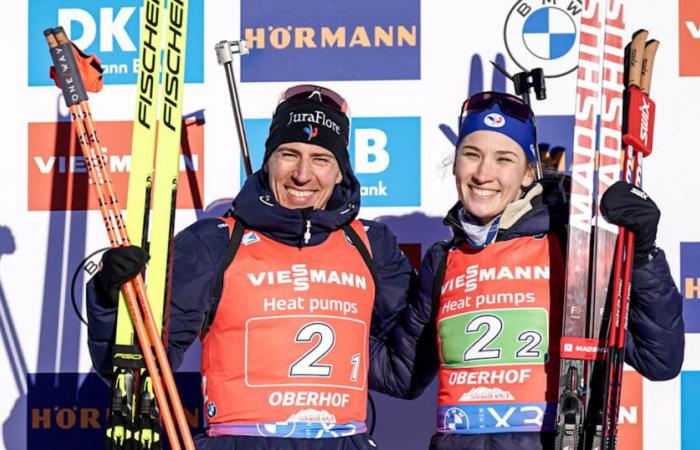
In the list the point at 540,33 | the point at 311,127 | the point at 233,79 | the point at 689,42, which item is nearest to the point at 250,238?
the point at 311,127

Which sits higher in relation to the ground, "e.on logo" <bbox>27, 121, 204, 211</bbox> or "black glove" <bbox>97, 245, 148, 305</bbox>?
"e.on logo" <bbox>27, 121, 204, 211</bbox>

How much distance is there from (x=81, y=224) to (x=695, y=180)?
87.0 inches

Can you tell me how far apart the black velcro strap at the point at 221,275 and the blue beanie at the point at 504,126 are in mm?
703

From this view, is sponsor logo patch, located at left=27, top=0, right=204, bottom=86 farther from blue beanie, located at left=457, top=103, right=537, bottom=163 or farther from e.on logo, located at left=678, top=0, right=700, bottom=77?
e.on logo, located at left=678, top=0, right=700, bottom=77

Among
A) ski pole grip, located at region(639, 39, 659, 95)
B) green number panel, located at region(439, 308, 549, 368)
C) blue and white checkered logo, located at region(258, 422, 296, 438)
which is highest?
ski pole grip, located at region(639, 39, 659, 95)

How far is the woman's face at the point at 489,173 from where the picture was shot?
9.44 feet

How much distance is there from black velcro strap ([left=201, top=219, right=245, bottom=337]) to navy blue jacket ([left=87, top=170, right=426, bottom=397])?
0.01 metres

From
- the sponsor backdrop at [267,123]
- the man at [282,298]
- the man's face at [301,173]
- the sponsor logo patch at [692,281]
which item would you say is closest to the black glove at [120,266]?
the man at [282,298]

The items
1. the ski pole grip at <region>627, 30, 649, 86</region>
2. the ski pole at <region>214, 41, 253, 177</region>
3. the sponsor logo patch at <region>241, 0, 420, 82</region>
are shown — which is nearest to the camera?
the ski pole grip at <region>627, 30, 649, 86</region>

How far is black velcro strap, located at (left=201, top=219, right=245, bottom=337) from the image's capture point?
2.93m

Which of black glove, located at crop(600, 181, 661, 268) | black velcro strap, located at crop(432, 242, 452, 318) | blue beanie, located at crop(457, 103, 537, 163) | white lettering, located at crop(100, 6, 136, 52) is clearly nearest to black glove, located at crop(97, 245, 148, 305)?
black velcro strap, located at crop(432, 242, 452, 318)

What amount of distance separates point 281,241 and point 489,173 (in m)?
0.62

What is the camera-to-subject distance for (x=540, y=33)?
3775 mm

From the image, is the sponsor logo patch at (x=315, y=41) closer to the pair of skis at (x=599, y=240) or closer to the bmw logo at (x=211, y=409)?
the pair of skis at (x=599, y=240)
